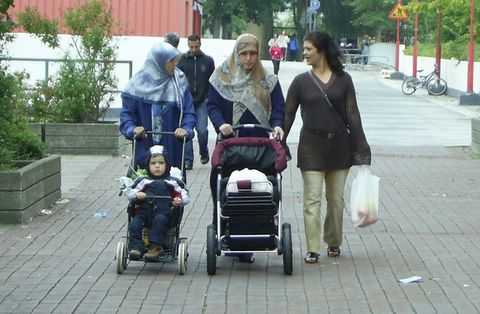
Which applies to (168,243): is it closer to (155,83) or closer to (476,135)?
(155,83)

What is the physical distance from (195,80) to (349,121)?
23.1ft

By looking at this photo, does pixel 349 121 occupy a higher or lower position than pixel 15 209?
higher

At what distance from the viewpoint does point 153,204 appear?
9.36 metres

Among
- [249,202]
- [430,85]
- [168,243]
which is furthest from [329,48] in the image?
[430,85]

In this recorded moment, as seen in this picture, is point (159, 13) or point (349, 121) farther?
point (159, 13)

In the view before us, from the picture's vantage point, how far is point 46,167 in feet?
42.2

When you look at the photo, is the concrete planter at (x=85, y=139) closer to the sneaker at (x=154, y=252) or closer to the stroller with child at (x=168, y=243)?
the stroller with child at (x=168, y=243)

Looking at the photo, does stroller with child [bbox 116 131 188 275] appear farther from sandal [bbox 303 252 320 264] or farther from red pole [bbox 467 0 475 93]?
red pole [bbox 467 0 475 93]

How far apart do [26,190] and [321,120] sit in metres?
3.35

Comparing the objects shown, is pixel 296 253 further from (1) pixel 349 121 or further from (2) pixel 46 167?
(2) pixel 46 167

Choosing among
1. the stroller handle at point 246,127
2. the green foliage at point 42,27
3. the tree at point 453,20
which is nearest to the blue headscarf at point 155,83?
the stroller handle at point 246,127

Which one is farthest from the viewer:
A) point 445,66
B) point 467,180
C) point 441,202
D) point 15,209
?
point 445,66

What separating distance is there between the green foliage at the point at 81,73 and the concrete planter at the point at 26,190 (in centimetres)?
536

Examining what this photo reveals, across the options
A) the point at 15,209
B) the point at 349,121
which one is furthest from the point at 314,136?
the point at 15,209
